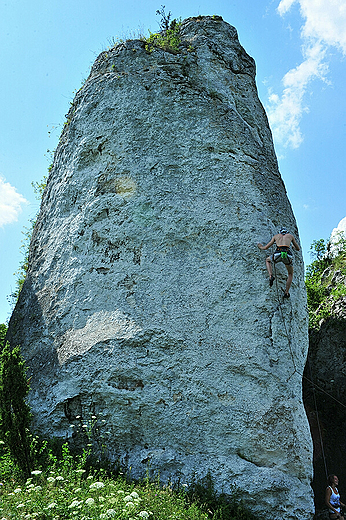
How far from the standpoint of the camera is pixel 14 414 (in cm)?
589

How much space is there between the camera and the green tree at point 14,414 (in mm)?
5844

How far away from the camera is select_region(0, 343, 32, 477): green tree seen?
5844 millimetres

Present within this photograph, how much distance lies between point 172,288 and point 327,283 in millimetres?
7830

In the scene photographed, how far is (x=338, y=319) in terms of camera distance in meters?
11.5

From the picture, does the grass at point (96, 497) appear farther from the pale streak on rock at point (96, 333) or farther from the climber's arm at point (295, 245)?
the climber's arm at point (295, 245)

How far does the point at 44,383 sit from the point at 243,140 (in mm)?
6253

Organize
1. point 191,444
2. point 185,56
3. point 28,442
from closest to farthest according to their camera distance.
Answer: point 28,442 < point 191,444 < point 185,56

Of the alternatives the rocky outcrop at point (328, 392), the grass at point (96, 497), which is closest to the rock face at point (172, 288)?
the grass at point (96, 497)

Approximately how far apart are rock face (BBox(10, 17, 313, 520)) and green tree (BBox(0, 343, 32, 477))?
110 centimetres

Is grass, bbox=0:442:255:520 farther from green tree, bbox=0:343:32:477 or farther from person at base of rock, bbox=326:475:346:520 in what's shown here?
person at base of rock, bbox=326:475:346:520

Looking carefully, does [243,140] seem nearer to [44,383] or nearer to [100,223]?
[100,223]

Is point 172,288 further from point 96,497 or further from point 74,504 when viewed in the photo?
point 74,504

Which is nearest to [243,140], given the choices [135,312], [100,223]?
[100,223]

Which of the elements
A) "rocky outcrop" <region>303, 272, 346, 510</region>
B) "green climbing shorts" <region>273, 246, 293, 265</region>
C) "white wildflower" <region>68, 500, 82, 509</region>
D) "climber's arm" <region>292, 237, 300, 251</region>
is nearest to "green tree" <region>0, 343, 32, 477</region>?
"white wildflower" <region>68, 500, 82, 509</region>
